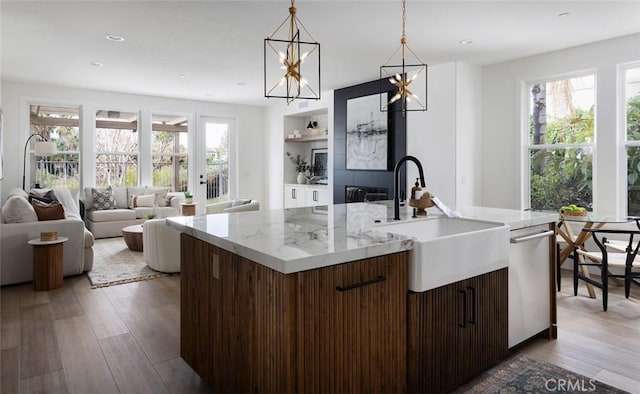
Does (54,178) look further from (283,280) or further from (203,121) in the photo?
(283,280)

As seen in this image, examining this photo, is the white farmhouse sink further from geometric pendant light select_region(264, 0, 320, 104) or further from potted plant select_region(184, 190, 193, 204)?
potted plant select_region(184, 190, 193, 204)

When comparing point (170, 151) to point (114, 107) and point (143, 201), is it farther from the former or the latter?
point (143, 201)

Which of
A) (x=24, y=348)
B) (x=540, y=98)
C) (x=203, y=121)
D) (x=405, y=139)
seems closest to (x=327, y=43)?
(x=405, y=139)

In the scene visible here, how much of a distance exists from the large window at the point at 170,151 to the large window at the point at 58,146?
4.39ft

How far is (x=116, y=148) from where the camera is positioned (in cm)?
778

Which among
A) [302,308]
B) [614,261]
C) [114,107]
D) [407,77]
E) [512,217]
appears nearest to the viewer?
[302,308]

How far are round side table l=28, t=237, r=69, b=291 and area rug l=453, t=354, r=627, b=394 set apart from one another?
3.78 meters

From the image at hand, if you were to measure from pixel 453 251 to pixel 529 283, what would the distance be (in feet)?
3.08

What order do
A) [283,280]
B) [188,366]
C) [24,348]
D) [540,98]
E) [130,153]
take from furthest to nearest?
[130,153] → [540,98] → [24,348] → [188,366] → [283,280]

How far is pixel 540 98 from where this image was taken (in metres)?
5.17

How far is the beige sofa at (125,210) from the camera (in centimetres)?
680

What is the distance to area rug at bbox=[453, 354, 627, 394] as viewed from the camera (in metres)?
2.08

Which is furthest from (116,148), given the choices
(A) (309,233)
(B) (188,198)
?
(A) (309,233)

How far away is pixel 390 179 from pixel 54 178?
5887 mm
